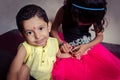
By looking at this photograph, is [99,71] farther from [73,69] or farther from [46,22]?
[46,22]

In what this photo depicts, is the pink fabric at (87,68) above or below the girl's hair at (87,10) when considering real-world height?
below

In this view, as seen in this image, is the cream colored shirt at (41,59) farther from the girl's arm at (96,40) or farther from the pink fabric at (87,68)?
the girl's arm at (96,40)

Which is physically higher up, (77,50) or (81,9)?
(81,9)

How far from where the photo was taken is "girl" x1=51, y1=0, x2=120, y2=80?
1212 millimetres

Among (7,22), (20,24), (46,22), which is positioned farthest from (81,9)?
(7,22)

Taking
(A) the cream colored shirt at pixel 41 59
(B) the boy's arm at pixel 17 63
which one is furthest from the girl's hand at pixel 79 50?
(B) the boy's arm at pixel 17 63

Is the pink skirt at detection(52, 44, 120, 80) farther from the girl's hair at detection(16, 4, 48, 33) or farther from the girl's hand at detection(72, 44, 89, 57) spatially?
the girl's hair at detection(16, 4, 48, 33)

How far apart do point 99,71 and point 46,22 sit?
1.12 feet

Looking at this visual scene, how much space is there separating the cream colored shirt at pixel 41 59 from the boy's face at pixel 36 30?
4 centimetres

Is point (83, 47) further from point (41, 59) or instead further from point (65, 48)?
point (41, 59)

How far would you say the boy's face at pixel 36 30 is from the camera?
109cm

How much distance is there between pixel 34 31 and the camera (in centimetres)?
110

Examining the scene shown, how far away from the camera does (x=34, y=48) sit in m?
1.16

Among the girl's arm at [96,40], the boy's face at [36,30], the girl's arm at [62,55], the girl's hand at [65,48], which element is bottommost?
the girl's arm at [62,55]
